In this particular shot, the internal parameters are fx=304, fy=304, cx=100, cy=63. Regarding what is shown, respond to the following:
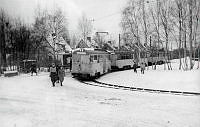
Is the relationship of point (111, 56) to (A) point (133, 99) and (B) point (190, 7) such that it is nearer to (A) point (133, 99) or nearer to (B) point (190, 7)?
(B) point (190, 7)

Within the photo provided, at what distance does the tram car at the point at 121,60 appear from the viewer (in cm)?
4004

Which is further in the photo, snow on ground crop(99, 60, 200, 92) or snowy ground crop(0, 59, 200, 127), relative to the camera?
snow on ground crop(99, 60, 200, 92)

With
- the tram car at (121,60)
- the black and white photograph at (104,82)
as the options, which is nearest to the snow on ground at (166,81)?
the black and white photograph at (104,82)

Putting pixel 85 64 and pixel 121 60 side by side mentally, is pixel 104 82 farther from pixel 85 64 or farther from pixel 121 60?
pixel 121 60

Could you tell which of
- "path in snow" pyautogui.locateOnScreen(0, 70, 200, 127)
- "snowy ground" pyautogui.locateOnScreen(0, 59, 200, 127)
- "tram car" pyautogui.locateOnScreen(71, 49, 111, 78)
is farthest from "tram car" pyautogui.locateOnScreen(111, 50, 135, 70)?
"path in snow" pyautogui.locateOnScreen(0, 70, 200, 127)

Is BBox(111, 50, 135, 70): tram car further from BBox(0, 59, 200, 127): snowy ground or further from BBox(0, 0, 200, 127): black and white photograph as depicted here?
BBox(0, 59, 200, 127): snowy ground

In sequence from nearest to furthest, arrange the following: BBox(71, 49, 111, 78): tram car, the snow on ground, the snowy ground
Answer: the snowy ground → the snow on ground → BBox(71, 49, 111, 78): tram car

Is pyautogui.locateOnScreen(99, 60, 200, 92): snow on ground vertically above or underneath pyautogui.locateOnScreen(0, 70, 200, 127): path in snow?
above

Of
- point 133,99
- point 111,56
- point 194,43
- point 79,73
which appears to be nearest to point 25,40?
point 111,56

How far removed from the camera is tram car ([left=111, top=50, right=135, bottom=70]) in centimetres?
4004

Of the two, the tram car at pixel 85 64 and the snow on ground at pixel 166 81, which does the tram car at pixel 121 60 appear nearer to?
the tram car at pixel 85 64

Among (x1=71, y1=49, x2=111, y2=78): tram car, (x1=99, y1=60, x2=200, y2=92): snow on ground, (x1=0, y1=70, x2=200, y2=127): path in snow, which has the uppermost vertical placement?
(x1=71, y1=49, x2=111, y2=78): tram car

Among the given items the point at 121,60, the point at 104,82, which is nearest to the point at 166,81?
the point at 104,82

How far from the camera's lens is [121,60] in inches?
1631
